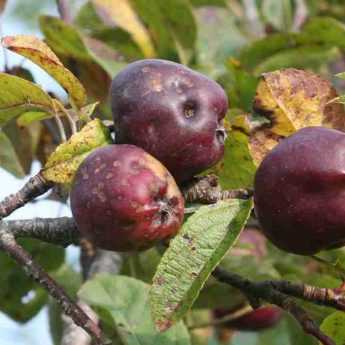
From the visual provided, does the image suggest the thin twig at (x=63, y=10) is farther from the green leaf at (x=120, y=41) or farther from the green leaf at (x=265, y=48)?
the green leaf at (x=265, y=48)

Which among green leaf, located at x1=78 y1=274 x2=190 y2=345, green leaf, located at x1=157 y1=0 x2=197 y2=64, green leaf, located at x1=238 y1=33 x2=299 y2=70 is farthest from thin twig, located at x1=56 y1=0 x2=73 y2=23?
green leaf, located at x1=78 y1=274 x2=190 y2=345

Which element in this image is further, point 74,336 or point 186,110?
point 74,336

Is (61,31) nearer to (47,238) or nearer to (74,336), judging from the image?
(74,336)

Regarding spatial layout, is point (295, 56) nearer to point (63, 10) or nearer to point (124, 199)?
point (63, 10)

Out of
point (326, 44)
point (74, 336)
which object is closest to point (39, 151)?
point (74, 336)

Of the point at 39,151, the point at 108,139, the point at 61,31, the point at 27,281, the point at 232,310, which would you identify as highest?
the point at 108,139

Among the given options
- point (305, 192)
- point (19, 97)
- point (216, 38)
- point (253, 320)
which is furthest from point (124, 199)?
point (253, 320)

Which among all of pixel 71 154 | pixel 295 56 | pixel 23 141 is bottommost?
pixel 295 56
